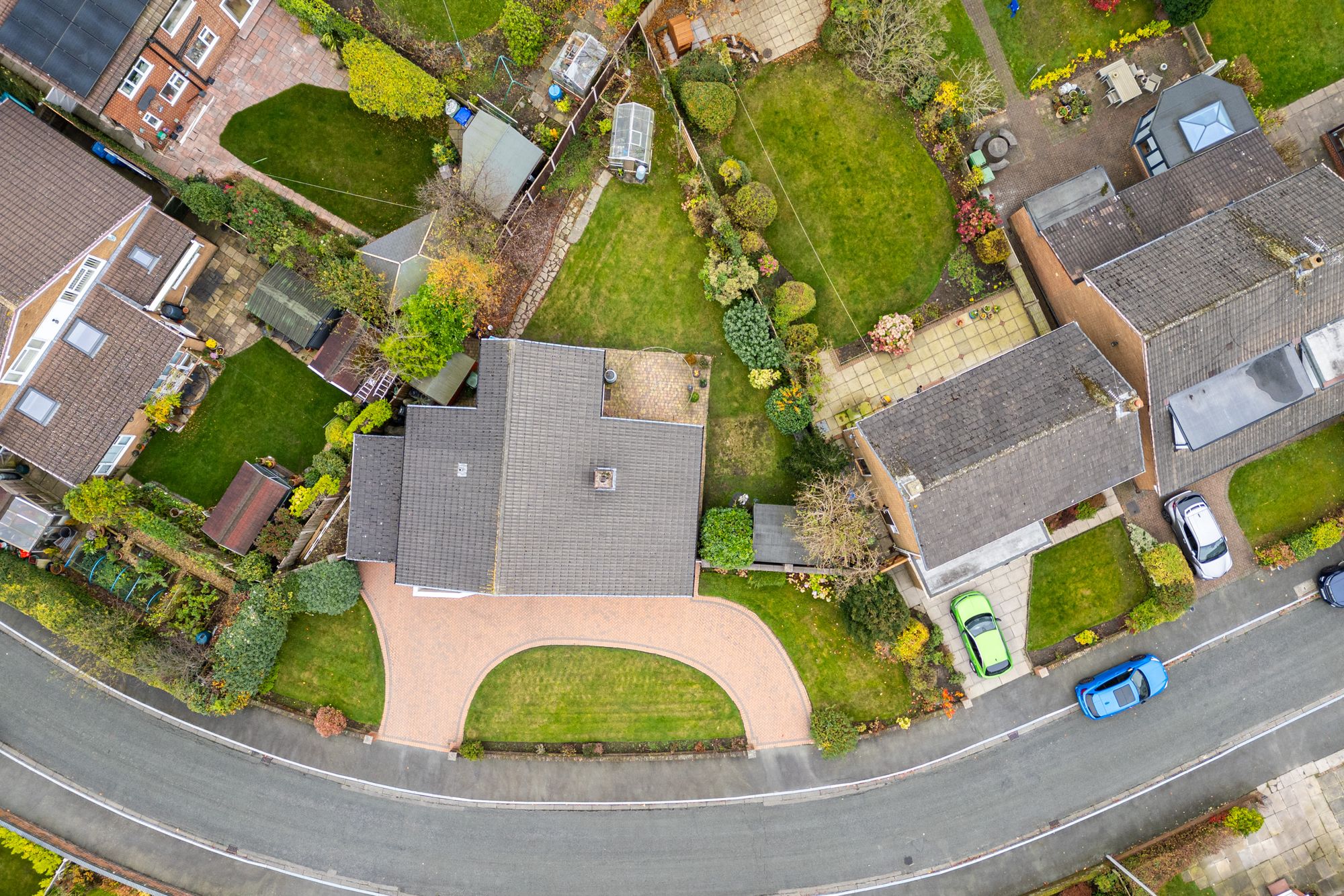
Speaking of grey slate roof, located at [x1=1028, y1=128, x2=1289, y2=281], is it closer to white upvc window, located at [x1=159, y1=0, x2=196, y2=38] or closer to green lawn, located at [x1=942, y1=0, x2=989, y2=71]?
green lawn, located at [x1=942, y1=0, x2=989, y2=71]

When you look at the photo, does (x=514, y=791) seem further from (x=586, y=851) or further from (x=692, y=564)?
(x=692, y=564)

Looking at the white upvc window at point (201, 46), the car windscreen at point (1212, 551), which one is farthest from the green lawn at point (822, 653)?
the white upvc window at point (201, 46)

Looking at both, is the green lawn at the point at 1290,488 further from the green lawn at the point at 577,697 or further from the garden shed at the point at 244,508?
the garden shed at the point at 244,508

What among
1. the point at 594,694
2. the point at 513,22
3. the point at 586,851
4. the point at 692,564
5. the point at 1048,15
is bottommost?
the point at 586,851

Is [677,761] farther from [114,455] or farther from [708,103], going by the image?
[708,103]

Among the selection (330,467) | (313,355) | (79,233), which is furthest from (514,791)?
(79,233)
